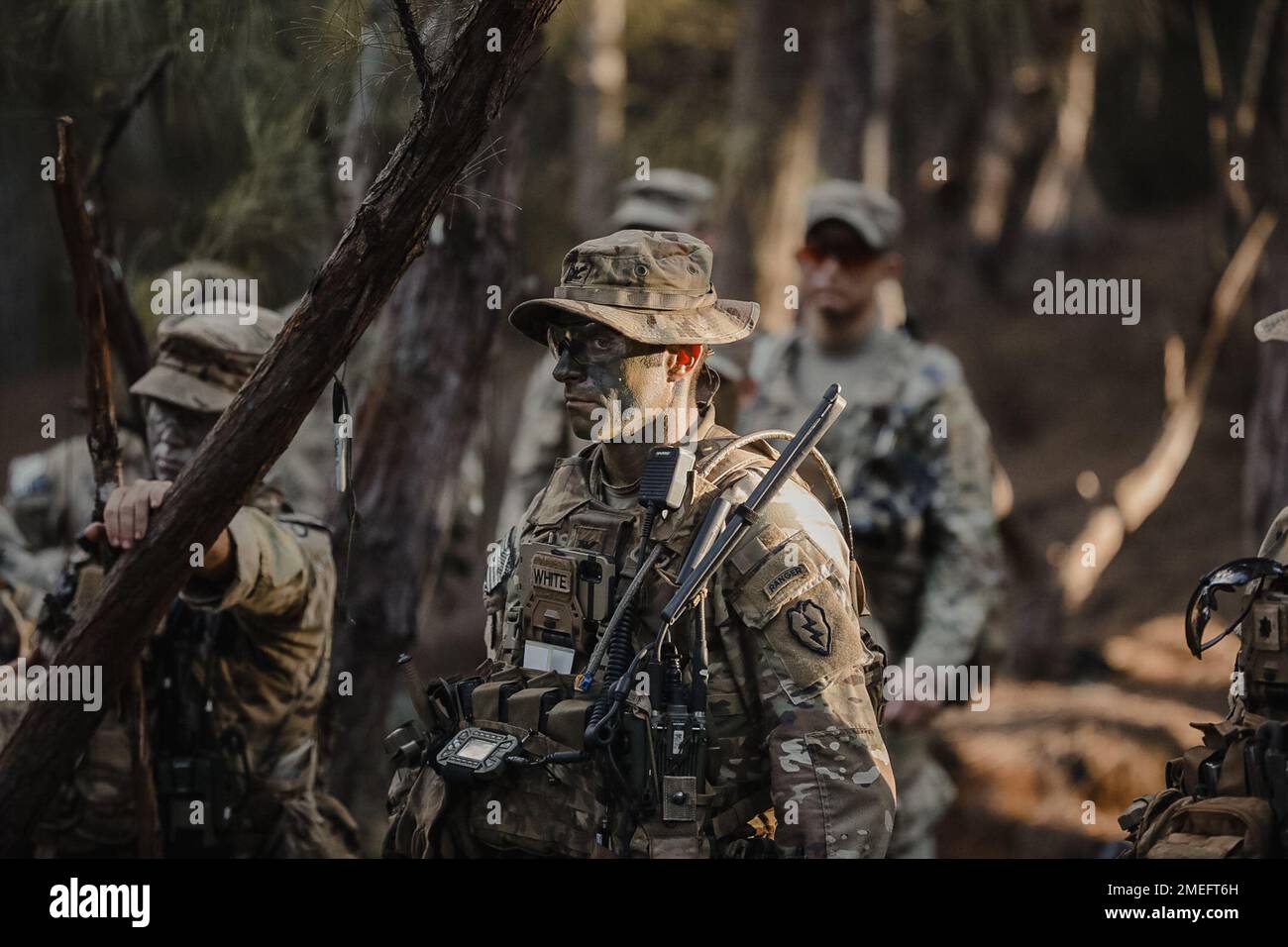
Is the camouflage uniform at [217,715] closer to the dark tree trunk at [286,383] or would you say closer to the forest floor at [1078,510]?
the dark tree trunk at [286,383]

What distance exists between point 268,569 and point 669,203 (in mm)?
3147

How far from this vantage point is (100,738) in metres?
4.87

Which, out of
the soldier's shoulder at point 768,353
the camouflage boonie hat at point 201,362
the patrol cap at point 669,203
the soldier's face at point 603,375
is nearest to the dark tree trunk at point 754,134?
the patrol cap at point 669,203

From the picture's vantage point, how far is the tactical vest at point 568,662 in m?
3.50

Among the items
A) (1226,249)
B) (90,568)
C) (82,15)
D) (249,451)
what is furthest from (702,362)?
(1226,249)

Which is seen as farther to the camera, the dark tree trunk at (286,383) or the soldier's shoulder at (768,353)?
the soldier's shoulder at (768,353)

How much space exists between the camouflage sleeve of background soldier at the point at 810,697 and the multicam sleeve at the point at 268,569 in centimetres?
153

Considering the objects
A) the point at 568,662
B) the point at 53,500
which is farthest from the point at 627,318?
the point at 53,500

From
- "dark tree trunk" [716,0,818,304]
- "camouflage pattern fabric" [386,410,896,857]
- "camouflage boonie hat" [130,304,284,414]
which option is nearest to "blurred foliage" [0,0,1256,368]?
"dark tree trunk" [716,0,818,304]

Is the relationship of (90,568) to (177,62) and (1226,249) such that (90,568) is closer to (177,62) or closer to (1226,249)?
(177,62)

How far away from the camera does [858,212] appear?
636 centimetres

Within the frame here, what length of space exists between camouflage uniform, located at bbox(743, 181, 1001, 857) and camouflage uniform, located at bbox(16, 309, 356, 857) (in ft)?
6.64

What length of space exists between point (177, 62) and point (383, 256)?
286cm
